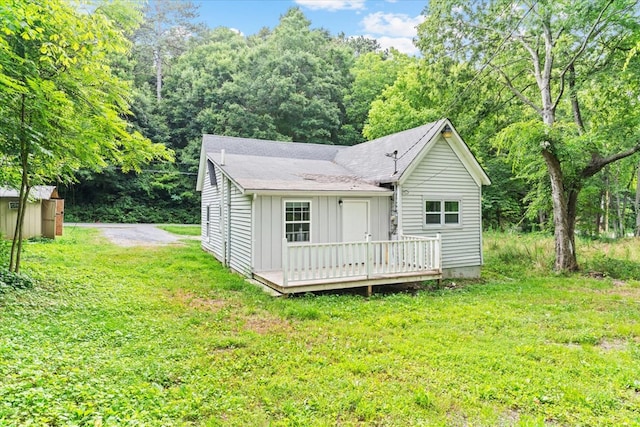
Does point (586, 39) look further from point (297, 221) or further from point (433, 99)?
point (297, 221)

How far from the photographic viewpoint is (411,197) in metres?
10.9

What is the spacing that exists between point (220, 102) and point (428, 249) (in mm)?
27916

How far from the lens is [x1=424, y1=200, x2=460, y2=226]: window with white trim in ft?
36.8

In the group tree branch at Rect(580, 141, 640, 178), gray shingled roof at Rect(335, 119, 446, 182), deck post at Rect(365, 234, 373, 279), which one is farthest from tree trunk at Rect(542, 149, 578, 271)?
deck post at Rect(365, 234, 373, 279)

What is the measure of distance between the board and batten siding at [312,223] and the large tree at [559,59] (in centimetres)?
522

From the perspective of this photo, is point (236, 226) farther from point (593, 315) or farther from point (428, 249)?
point (593, 315)

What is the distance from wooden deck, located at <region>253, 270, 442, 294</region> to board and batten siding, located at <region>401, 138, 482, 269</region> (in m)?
1.86

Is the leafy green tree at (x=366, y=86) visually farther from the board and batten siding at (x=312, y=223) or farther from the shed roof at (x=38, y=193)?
the shed roof at (x=38, y=193)

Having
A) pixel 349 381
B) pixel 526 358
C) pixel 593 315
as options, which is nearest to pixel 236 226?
pixel 349 381

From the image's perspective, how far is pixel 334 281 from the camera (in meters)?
8.43

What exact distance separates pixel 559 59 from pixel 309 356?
13803 millimetres

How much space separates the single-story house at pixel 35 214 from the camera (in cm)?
1489

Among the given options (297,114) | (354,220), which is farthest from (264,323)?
(297,114)

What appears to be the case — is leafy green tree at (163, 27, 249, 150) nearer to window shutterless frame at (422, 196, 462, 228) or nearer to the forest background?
the forest background
